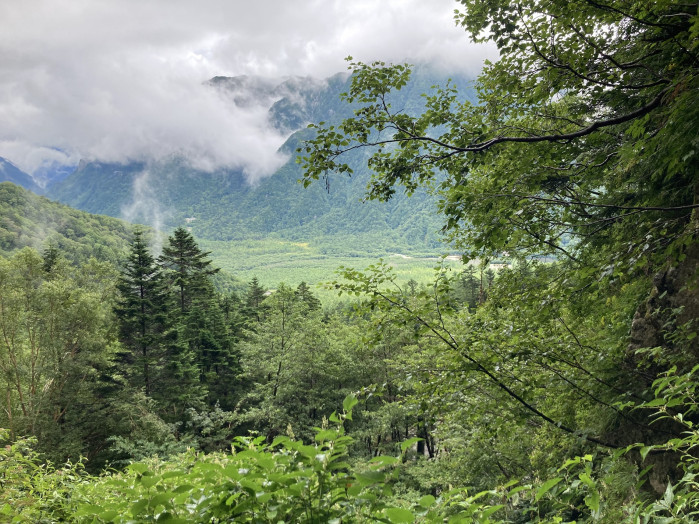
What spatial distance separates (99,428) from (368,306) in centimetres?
1919

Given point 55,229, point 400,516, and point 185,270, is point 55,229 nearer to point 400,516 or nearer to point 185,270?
point 185,270

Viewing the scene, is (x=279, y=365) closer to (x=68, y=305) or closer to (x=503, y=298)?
(x=68, y=305)

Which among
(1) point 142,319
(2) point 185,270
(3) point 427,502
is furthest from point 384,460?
(2) point 185,270

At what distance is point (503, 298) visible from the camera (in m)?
5.19

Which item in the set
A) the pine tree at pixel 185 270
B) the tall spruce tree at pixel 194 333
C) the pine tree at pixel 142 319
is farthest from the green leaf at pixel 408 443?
the pine tree at pixel 185 270

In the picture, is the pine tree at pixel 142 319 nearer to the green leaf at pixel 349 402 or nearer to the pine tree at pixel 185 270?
the pine tree at pixel 185 270

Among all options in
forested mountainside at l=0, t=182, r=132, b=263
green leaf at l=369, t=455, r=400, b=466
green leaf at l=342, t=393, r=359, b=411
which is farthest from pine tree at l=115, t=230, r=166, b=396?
forested mountainside at l=0, t=182, r=132, b=263

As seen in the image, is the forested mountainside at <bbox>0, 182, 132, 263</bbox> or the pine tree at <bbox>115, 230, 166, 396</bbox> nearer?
the pine tree at <bbox>115, 230, 166, 396</bbox>

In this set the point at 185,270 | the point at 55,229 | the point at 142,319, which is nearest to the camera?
the point at 142,319

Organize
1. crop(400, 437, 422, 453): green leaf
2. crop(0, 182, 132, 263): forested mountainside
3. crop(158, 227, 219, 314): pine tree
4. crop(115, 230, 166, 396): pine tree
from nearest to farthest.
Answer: crop(400, 437, 422, 453): green leaf, crop(115, 230, 166, 396): pine tree, crop(158, 227, 219, 314): pine tree, crop(0, 182, 132, 263): forested mountainside

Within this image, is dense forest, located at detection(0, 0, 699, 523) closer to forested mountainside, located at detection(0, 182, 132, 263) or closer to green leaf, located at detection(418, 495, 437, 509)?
green leaf, located at detection(418, 495, 437, 509)

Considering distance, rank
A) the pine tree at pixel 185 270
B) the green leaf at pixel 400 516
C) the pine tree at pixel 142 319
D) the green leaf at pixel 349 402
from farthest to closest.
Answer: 1. the pine tree at pixel 185 270
2. the pine tree at pixel 142 319
3. the green leaf at pixel 349 402
4. the green leaf at pixel 400 516

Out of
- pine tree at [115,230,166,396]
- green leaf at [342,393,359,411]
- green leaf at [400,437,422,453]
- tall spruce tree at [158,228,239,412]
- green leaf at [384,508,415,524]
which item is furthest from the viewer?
tall spruce tree at [158,228,239,412]

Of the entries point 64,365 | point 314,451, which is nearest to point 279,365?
point 64,365
